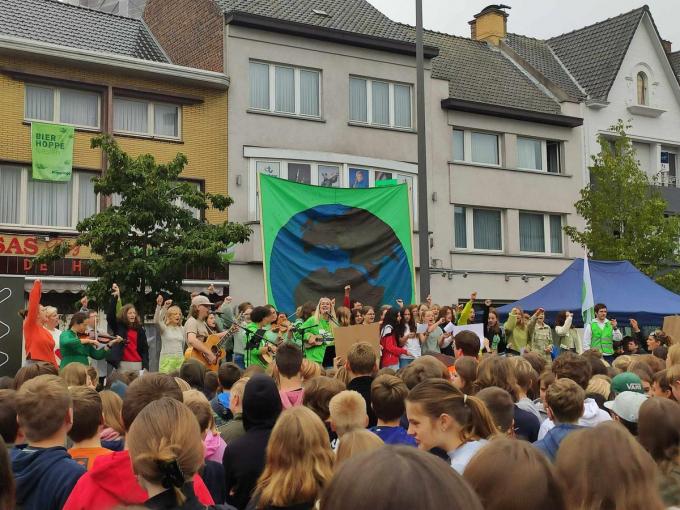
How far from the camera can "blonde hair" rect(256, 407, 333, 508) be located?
438 cm

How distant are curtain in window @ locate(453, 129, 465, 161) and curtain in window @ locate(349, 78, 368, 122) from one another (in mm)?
3904

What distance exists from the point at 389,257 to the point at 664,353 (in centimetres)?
730

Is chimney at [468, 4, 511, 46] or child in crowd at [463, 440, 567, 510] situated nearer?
child in crowd at [463, 440, 567, 510]

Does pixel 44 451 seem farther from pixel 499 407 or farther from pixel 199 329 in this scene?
pixel 199 329

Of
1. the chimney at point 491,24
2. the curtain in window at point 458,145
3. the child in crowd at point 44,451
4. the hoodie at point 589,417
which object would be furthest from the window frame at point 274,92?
the child in crowd at point 44,451

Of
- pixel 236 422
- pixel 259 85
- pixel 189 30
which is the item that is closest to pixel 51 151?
pixel 259 85

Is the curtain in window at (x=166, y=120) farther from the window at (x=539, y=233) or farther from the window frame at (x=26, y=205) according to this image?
the window at (x=539, y=233)

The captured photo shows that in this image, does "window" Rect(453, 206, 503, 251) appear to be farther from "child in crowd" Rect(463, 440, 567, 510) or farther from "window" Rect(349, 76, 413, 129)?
"child in crowd" Rect(463, 440, 567, 510)

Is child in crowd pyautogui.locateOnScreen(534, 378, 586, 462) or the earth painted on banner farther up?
the earth painted on banner

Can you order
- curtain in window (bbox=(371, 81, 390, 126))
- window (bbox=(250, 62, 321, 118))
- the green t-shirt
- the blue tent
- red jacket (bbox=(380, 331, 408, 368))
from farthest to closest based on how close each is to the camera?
1. curtain in window (bbox=(371, 81, 390, 126))
2. window (bbox=(250, 62, 321, 118))
3. the blue tent
4. red jacket (bbox=(380, 331, 408, 368))
5. the green t-shirt

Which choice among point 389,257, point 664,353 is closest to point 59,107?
point 389,257

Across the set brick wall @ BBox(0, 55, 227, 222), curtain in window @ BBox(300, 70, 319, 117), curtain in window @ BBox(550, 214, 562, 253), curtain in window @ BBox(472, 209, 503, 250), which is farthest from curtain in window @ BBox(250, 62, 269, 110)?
curtain in window @ BBox(550, 214, 562, 253)

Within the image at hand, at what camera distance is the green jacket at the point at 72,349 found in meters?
11.3

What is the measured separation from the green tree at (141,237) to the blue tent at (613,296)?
6955 millimetres
